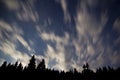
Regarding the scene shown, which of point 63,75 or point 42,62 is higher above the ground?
point 42,62

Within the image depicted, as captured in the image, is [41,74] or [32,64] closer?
[41,74]

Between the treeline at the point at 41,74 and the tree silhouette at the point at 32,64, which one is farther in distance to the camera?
the tree silhouette at the point at 32,64

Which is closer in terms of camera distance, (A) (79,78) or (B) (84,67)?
(A) (79,78)

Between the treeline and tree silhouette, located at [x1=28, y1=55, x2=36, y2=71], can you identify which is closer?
the treeline

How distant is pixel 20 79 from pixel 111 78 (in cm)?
5255

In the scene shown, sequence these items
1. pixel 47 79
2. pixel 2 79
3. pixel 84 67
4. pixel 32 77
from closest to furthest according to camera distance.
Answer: pixel 2 79 < pixel 32 77 < pixel 47 79 < pixel 84 67

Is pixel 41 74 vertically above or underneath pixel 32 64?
underneath

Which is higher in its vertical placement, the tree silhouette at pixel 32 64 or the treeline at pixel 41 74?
the tree silhouette at pixel 32 64

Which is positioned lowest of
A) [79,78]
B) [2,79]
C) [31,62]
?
[2,79]

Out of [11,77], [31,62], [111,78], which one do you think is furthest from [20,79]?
[111,78]

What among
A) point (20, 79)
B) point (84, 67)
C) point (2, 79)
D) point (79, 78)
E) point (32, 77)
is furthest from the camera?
point (84, 67)

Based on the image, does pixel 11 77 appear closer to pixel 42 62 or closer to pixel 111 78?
pixel 42 62

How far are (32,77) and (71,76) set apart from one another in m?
26.8

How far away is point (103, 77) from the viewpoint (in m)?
66.6
